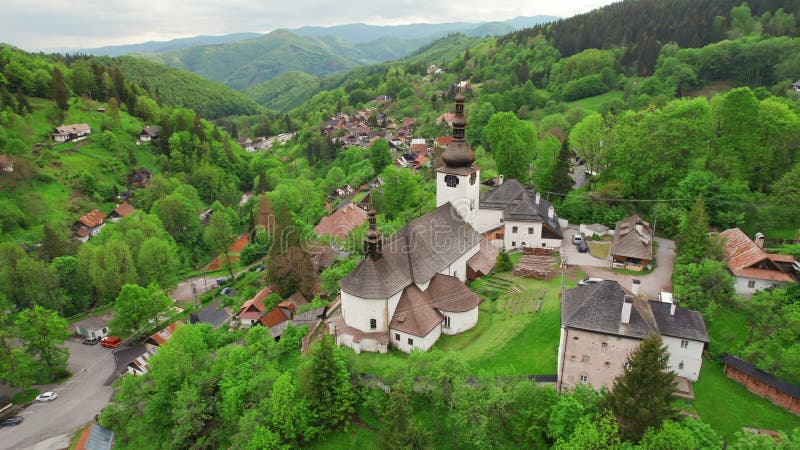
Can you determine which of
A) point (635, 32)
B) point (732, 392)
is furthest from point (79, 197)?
point (635, 32)

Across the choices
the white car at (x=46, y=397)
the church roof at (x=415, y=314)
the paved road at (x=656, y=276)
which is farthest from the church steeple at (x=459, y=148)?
the white car at (x=46, y=397)

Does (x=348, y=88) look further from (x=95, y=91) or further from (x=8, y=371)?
(x=8, y=371)

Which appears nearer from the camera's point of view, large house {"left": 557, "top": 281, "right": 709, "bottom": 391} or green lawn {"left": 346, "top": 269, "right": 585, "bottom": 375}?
large house {"left": 557, "top": 281, "right": 709, "bottom": 391}

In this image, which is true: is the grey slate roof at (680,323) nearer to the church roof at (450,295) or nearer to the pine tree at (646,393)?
the pine tree at (646,393)

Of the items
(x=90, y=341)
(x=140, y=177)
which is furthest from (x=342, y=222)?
(x=140, y=177)

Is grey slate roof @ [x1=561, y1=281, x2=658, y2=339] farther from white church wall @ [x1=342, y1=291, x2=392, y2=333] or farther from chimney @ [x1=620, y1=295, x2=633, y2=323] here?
white church wall @ [x1=342, y1=291, x2=392, y2=333]

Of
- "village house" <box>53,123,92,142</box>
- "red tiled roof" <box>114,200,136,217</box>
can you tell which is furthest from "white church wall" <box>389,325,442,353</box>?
"village house" <box>53,123,92,142</box>
